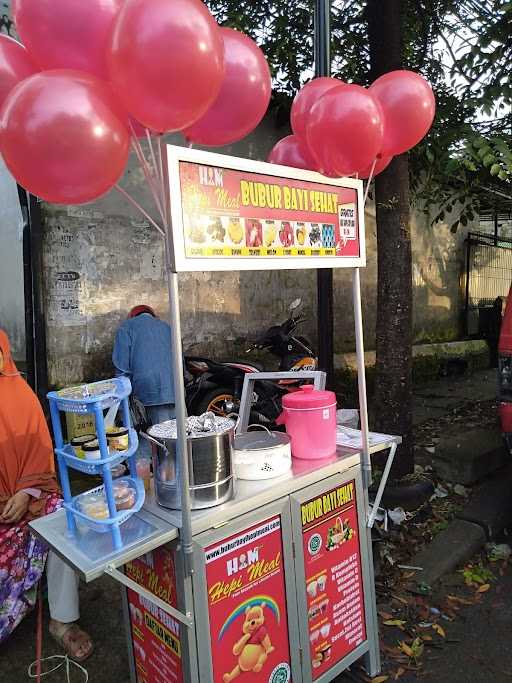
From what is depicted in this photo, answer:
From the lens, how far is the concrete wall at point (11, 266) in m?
5.23

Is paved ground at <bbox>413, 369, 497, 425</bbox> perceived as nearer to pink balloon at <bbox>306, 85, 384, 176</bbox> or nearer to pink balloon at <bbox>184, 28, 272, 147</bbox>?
pink balloon at <bbox>306, 85, 384, 176</bbox>

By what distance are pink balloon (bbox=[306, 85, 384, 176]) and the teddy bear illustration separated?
1843 mm

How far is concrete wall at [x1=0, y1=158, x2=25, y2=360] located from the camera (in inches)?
206

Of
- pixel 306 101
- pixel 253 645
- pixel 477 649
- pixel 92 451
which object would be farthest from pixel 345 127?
pixel 477 649

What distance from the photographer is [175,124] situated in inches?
62.0

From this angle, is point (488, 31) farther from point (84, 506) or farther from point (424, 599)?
point (84, 506)

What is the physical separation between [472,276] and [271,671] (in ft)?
33.8

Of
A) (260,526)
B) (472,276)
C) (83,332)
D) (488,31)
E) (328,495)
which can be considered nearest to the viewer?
(260,526)

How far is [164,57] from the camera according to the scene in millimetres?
1381

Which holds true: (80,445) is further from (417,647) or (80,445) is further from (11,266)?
(11,266)

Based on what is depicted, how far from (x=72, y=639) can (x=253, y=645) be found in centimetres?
116

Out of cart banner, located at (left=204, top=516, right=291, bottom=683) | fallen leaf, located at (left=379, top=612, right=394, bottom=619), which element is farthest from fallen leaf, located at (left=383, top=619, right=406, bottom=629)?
cart banner, located at (left=204, top=516, right=291, bottom=683)

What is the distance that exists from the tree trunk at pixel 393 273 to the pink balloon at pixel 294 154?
177 cm

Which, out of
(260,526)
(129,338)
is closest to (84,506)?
(260,526)
